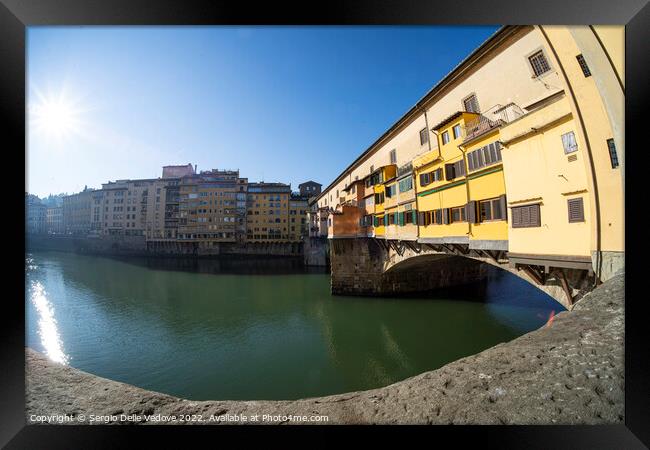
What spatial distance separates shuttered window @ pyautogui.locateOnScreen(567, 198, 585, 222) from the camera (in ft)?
18.9

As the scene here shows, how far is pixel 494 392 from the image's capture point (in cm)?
283

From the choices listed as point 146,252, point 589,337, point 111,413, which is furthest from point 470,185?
point 146,252

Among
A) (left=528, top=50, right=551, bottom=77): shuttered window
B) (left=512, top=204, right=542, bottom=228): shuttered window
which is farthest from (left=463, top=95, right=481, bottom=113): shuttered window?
(left=512, top=204, right=542, bottom=228): shuttered window

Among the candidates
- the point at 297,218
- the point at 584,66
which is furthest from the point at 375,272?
the point at 297,218

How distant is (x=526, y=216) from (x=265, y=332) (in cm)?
1347

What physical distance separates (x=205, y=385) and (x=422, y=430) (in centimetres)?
889

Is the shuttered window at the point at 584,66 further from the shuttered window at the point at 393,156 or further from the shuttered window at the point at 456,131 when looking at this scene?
the shuttered window at the point at 393,156

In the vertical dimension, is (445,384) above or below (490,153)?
below

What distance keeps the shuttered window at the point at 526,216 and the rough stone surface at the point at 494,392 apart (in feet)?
11.2

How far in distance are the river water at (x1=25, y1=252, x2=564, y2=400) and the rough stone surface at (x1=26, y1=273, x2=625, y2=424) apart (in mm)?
5247

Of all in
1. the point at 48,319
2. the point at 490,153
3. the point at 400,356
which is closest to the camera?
the point at 490,153

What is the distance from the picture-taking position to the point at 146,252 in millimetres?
51094

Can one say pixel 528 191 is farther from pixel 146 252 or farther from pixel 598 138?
pixel 146 252

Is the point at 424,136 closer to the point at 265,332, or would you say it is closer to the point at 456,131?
the point at 456,131
